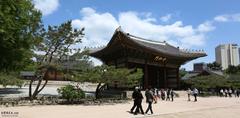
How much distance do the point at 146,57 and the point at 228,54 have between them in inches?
5191

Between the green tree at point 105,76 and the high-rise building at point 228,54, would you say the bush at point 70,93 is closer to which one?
the green tree at point 105,76

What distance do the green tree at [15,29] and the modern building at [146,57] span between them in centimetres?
1104

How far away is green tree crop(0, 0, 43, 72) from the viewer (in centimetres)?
1293

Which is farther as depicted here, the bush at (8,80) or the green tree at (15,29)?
the bush at (8,80)

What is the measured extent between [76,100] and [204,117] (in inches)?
479

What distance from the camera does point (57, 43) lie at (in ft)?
92.5

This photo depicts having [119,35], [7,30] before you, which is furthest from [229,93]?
[7,30]

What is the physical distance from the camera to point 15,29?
15.8 meters

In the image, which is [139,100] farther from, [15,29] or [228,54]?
[228,54]

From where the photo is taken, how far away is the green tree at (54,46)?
27672 millimetres

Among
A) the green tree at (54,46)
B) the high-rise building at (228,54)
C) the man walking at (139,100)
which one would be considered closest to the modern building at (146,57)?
the green tree at (54,46)

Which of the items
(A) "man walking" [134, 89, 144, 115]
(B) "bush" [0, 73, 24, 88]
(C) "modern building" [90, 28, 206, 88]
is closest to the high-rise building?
(C) "modern building" [90, 28, 206, 88]

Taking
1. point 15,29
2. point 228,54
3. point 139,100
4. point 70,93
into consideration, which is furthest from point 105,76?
point 228,54

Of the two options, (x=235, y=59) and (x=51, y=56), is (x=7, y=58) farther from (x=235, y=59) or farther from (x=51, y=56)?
(x=235, y=59)
